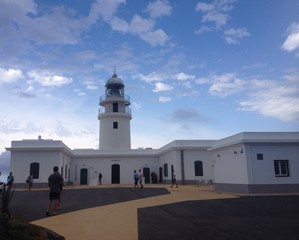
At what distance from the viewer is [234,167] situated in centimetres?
1894

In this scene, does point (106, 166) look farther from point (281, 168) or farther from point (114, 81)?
point (281, 168)

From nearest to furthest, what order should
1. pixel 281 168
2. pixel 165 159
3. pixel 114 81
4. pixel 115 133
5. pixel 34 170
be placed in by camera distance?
pixel 281 168 < pixel 34 170 < pixel 165 159 < pixel 115 133 < pixel 114 81

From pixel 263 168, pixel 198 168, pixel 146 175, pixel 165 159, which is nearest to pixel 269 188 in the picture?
pixel 263 168

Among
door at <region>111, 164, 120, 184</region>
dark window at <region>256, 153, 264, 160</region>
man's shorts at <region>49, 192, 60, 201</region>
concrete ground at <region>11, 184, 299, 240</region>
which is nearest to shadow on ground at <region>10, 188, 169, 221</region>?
concrete ground at <region>11, 184, 299, 240</region>

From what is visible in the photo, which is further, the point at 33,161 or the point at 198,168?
the point at 198,168

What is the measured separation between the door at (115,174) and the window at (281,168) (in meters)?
19.8

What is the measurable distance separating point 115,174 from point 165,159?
246 inches

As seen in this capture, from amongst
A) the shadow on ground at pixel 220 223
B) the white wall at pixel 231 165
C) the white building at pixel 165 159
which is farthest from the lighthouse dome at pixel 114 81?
the shadow on ground at pixel 220 223

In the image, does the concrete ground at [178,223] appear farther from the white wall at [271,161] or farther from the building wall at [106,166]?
the building wall at [106,166]

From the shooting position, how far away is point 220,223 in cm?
808

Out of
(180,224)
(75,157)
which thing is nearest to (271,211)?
(180,224)

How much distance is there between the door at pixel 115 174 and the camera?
33.7 meters

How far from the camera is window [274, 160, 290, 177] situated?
1791 centimetres

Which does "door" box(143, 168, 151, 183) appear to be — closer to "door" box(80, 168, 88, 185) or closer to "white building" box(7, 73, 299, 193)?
"white building" box(7, 73, 299, 193)
